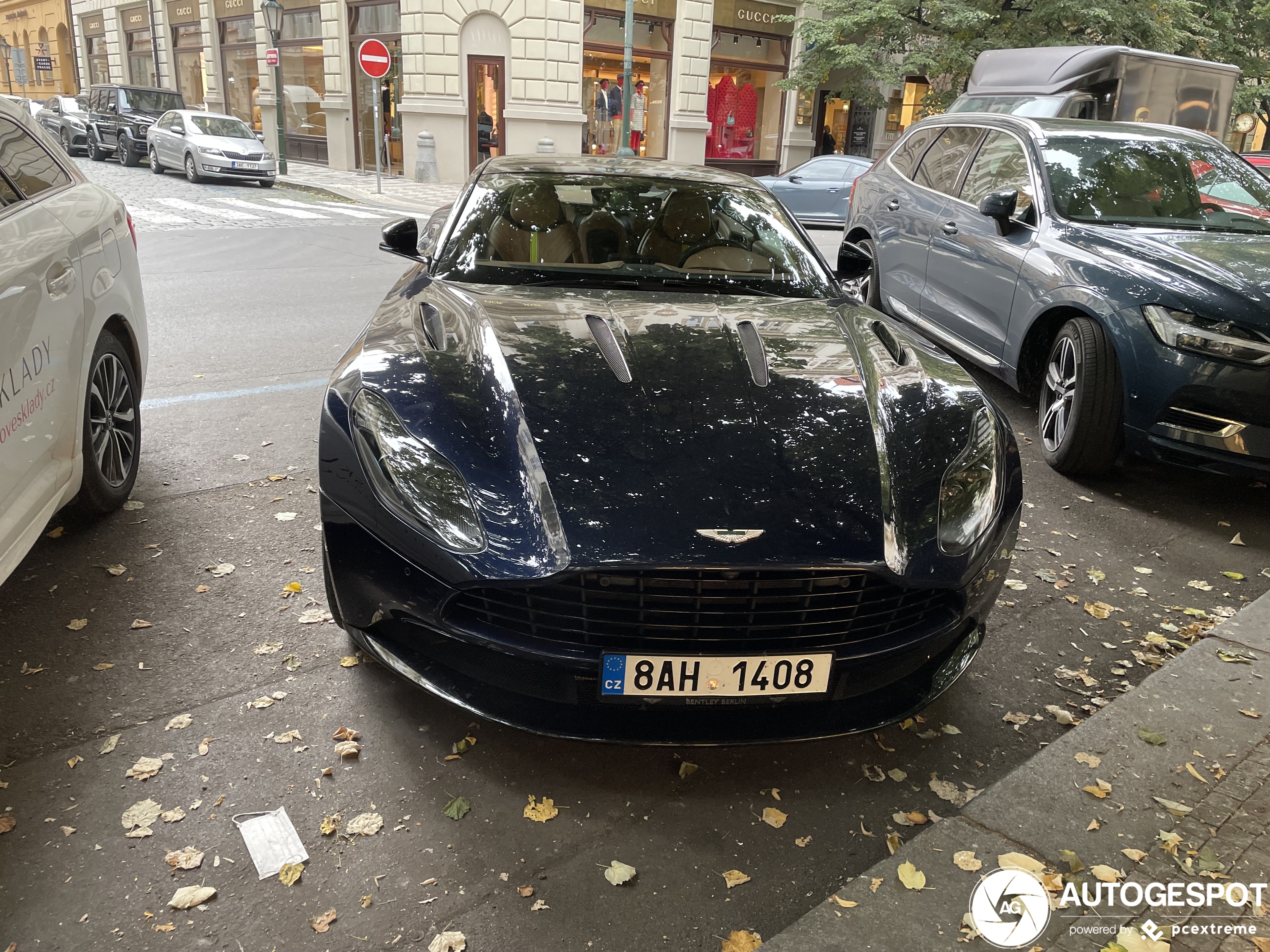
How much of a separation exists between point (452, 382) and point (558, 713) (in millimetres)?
964

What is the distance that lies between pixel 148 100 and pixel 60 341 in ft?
83.0

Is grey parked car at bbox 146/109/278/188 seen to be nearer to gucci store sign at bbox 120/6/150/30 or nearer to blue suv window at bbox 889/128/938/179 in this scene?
blue suv window at bbox 889/128/938/179

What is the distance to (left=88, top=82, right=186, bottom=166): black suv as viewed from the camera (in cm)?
2347

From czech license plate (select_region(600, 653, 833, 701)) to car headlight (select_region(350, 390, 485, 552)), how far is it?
440 millimetres

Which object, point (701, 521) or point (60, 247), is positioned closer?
point (701, 521)

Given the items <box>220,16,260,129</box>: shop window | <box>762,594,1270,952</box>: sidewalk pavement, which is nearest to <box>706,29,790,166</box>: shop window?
<box>220,16,260,129</box>: shop window

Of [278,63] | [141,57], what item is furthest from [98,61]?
[278,63]

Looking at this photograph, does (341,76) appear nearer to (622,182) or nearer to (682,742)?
(622,182)

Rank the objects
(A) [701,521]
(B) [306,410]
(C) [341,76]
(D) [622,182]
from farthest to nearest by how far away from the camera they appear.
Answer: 1. (C) [341,76]
2. (B) [306,410]
3. (D) [622,182]
4. (A) [701,521]

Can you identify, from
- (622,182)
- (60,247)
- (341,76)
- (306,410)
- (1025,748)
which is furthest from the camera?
(341,76)

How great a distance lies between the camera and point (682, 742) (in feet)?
7.63

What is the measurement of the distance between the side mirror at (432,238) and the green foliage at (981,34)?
17.8 metres

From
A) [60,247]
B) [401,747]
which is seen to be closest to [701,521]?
[401,747]

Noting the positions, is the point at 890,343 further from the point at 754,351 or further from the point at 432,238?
the point at 432,238
